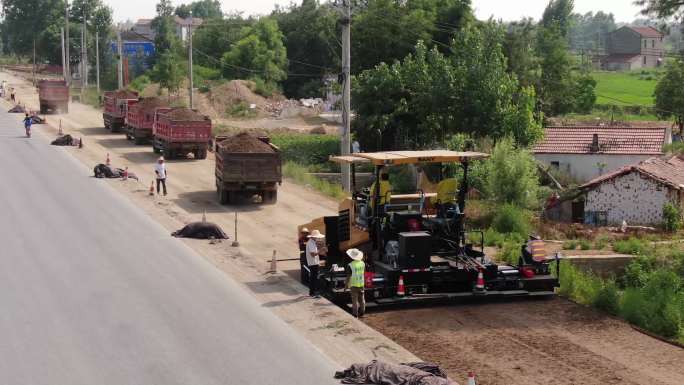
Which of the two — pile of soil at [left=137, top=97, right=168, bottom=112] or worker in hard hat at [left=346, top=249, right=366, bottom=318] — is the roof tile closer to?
pile of soil at [left=137, top=97, right=168, bottom=112]

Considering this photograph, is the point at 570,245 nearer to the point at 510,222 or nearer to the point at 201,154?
the point at 510,222

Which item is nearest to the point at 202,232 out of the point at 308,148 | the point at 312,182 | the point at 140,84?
the point at 312,182

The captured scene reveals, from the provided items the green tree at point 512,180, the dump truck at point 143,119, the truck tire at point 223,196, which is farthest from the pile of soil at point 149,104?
the green tree at point 512,180

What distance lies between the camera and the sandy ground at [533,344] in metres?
13.6

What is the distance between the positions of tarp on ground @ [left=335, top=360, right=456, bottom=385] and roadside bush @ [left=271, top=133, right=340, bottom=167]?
33853 mm

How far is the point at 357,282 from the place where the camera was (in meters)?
16.5

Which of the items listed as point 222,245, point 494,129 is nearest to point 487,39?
point 494,129

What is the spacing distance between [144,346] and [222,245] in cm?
909

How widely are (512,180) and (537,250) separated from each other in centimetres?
1390

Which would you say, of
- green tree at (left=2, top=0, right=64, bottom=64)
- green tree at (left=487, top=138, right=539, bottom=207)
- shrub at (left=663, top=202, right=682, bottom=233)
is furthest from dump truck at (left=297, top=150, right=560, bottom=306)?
green tree at (left=2, top=0, right=64, bottom=64)

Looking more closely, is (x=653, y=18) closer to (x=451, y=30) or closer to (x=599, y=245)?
(x=599, y=245)

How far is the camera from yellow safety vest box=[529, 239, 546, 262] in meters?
18.3

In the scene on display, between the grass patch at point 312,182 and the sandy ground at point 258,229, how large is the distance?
2.03 feet

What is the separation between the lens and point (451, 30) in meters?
55.7
